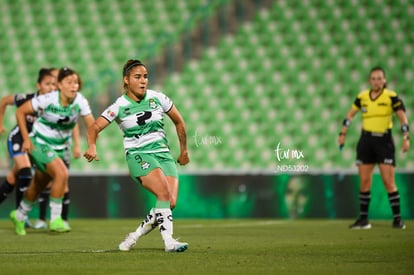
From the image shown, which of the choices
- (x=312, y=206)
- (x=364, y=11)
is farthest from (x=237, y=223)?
(x=364, y=11)

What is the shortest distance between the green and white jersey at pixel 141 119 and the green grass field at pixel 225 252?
0.98 meters

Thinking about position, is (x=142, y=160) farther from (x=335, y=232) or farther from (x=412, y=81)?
(x=412, y=81)

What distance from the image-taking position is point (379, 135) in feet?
40.4

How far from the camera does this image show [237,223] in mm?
14016

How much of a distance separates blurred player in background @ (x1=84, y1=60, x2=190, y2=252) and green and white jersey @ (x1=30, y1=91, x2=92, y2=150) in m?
2.76

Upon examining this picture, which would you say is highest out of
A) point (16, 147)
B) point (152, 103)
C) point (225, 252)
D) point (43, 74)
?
point (43, 74)

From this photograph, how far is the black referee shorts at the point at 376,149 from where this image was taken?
12.2 m

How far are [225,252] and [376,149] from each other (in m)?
4.36

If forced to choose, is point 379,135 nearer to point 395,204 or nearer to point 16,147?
point 395,204

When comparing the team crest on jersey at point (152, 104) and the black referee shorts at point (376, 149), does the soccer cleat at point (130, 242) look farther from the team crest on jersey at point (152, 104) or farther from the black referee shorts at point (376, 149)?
the black referee shorts at point (376, 149)

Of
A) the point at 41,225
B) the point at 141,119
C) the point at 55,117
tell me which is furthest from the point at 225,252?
the point at 41,225

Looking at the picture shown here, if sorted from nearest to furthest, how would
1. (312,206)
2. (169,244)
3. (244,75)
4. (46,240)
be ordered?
(169,244)
(46,240)
(312,206)
(244,75)

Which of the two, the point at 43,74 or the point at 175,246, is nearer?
the point at 175,246

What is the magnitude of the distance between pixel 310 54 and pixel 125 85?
10358 millimetres
